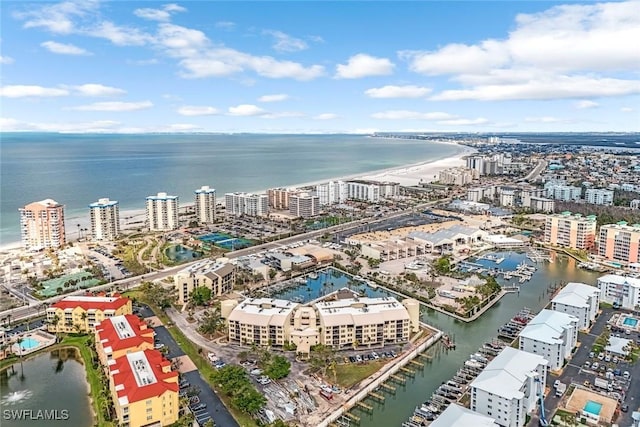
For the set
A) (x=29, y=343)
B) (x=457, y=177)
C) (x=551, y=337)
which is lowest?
(x=29, y=343)

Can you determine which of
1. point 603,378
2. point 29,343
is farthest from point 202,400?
point 603,378

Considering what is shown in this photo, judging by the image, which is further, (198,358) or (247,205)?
(247,205)

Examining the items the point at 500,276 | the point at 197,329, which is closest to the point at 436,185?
the point at 500,276

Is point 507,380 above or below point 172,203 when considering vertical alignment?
below

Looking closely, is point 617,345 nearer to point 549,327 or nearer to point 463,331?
point 549,327

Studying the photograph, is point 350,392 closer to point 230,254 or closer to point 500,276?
point 500,276

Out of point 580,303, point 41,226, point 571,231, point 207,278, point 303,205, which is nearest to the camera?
point 580,303
